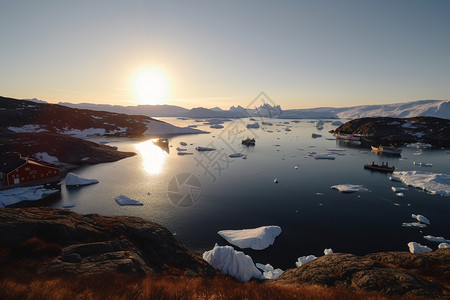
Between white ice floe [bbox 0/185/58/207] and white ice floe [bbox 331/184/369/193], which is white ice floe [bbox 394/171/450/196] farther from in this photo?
white ice floe [bbox 0/185/58/207]

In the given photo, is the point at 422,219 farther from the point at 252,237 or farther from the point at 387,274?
the point at 387,274

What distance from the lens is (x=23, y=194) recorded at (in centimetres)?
4178

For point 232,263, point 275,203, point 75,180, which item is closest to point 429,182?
point 275,203

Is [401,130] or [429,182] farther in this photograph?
[401,130]

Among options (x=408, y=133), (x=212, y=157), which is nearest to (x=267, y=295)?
(x=212, y=157)

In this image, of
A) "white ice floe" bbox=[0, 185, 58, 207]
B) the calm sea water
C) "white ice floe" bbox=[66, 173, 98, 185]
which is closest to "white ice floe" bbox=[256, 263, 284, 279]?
the calm sea water

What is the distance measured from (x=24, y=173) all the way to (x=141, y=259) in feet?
145

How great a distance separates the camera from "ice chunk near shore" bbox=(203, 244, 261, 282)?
2152cm

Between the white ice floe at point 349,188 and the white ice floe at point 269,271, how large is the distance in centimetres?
2903

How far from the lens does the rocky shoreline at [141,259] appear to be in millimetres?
13438

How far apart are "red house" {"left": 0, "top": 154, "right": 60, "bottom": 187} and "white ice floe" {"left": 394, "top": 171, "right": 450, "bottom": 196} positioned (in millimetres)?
76596

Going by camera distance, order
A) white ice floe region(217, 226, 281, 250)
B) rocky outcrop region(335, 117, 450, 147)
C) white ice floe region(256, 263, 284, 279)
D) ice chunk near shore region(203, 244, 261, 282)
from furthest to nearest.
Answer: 1. rocky outcrop region(335, 117, 450, 147)
2. white ice floe region(217, 226, 281, 250)
3. white ice floe region(256, 263, 284, 279)
4. ice chunk near shore region(203, 244, 261, 282)

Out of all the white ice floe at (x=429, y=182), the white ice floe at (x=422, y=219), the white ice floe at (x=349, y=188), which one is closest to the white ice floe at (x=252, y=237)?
the white ice floe at (x=422, y=219)

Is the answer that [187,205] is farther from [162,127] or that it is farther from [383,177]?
[162,127]
